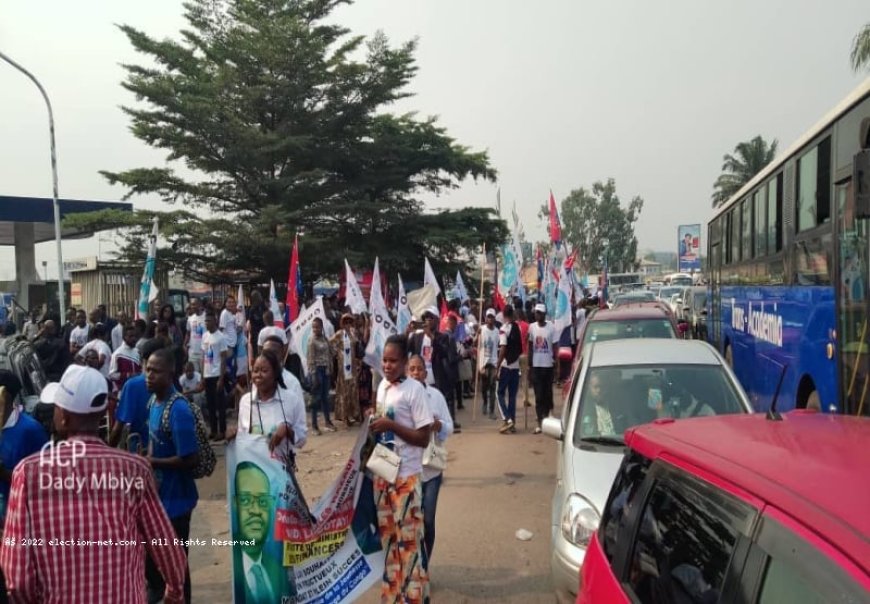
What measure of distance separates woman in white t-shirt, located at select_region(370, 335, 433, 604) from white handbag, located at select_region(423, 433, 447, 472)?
23cm

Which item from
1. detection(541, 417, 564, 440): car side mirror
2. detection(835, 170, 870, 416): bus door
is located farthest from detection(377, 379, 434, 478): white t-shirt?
detection(835, 170, 870, 416): bus door

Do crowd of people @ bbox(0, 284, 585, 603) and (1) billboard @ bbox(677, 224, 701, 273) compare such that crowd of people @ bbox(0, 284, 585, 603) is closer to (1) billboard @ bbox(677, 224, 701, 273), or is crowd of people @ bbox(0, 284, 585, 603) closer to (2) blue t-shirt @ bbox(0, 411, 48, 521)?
(2) blue t-shirt @ bbox(0, 411, 48, 521)

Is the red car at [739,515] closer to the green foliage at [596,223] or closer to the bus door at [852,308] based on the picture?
the bus door at [852,308]

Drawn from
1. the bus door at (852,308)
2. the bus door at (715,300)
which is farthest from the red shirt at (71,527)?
the bus door at (715,300)

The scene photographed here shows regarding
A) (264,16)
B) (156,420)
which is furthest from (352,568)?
(264,16)

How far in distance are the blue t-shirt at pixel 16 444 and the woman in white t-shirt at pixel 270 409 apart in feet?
3.59

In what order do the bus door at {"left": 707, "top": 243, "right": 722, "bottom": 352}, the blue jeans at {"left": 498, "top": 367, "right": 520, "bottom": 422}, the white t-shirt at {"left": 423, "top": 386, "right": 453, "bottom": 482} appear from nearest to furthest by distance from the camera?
the white t-shirt at {"left": 423, "top": 386, "right": 453, "bottom": 482}, the blue jeans at {"left": 498, "top": 367, "right": 520, "bottom": 422}, the bus door at {"left": 707, "top": 243, "right": 722, "bottom": 352}

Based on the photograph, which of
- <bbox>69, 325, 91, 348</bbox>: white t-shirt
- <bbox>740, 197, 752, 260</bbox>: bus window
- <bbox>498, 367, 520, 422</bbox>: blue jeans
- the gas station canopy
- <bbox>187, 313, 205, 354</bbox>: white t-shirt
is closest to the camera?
<bbox>740, 197, 752, 260</bbox>: bus window

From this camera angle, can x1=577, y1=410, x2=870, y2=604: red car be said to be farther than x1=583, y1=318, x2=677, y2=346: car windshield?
No

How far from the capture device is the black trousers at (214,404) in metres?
10.9

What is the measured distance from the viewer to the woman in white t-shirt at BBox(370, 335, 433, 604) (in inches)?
174

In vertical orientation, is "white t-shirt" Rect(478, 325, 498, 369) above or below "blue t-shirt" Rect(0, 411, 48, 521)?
below

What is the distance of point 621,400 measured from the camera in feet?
18.2

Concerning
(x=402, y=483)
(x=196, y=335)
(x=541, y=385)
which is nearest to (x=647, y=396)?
(x=402, y=483)
